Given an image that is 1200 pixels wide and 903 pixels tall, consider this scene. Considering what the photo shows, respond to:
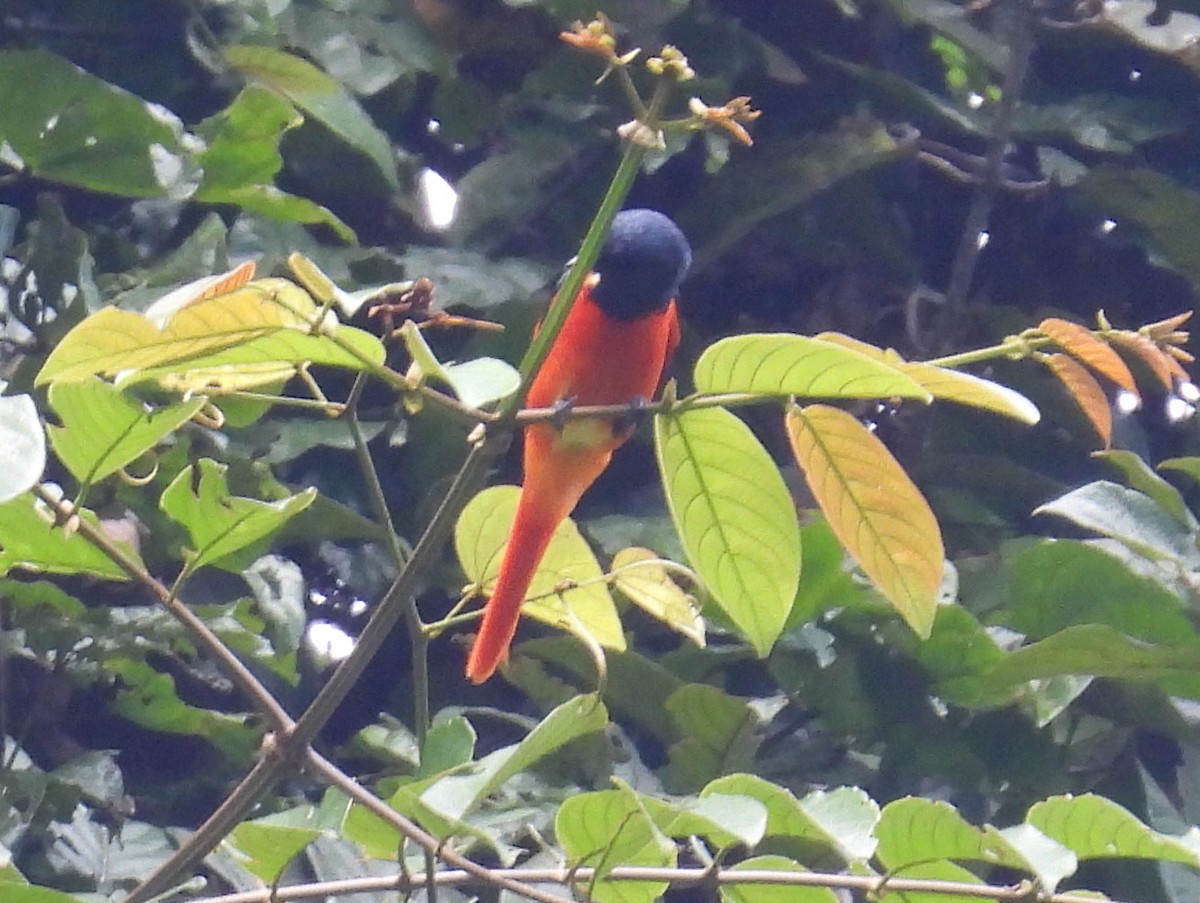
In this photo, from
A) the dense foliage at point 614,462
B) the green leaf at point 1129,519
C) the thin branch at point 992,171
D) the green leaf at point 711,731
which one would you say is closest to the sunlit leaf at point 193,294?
the dense foliage at point 614,462

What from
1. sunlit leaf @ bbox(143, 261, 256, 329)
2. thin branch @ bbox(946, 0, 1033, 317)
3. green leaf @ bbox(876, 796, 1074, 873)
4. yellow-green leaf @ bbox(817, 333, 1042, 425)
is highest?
sunlit leaf @ bbox(143, 261, 256, 329)

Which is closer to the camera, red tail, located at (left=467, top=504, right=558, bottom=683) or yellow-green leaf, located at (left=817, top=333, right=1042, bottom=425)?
yellow-green leaf, located at (left=817, top=333, right=1042, bottom=425)

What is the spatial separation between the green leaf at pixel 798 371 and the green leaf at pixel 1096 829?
0.22 metres

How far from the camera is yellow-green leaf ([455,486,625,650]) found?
90 cm

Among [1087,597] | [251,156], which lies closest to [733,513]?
[1087,597]

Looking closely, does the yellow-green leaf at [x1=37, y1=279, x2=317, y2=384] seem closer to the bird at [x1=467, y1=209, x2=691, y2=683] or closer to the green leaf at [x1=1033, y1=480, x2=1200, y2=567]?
the bird at [x1=467, y1=209, x2=691, y2=683]

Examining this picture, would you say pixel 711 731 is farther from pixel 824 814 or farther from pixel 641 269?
pixel 824 814

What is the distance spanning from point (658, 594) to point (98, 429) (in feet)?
1.10

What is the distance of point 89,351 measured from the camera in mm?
549

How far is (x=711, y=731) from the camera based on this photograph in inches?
50.4

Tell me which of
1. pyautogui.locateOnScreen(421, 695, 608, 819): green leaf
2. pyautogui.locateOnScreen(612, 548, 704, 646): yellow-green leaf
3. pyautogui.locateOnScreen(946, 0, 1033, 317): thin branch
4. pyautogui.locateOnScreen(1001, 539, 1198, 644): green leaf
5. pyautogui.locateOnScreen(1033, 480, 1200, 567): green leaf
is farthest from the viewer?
pyautogui.locateOnScreen(946, 0, 1033, 317): thin branch

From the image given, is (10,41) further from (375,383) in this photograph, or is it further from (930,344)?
(930,344)

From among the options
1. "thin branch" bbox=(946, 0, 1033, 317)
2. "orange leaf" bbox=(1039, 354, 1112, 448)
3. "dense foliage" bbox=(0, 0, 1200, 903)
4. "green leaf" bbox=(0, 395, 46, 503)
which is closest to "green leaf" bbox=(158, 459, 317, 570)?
"dense foliage" bbox=(0, 0, 1200, 903)

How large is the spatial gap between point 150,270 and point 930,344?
2.75 feet
